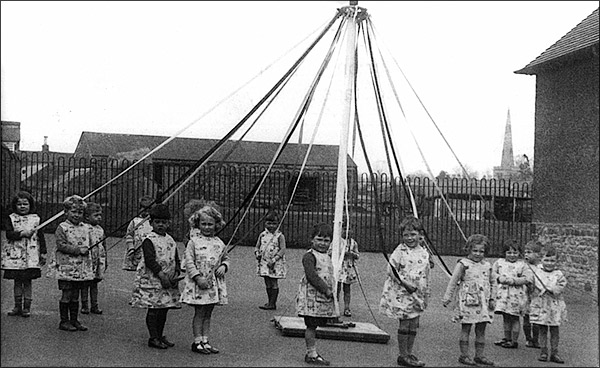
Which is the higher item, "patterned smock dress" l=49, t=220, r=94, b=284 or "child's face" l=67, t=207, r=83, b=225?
"child's face" l=67, t=207, r=83, b=225

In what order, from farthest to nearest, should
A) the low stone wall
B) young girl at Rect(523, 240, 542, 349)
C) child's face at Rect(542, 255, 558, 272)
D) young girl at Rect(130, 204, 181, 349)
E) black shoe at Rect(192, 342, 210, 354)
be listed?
the low stone wall → young girl at Rect(523, 240, 542, 349) → child's face at Rect(542, 255, 558, 272) → young girl at Rect(130, 204, 181, 349) → black shoe at Rect(192, 342, 210, 354)

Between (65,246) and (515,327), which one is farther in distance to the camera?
(515,327)

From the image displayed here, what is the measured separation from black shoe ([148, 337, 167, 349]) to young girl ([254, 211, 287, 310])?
9.27ft

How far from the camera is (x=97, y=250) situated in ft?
24.3

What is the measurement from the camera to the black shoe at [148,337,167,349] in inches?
244

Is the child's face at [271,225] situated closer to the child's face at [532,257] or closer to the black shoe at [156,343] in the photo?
the black shoe at [156,343]

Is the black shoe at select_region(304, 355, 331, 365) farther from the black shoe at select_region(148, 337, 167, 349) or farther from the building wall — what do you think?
the building wall

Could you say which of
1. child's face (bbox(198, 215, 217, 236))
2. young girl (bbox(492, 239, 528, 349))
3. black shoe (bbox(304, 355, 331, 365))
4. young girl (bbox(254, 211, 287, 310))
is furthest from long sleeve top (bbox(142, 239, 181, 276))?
young girl (bbox(492, 239, 528, 349))

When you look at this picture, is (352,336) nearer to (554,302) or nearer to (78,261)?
(554,302)

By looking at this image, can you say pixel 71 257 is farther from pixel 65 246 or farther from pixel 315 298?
pixel 315 298

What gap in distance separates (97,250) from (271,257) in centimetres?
246

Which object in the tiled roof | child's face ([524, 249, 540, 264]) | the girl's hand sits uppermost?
the tiled roof

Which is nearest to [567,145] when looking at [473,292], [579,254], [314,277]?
[579,254]

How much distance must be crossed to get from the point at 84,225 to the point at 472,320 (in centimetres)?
417
